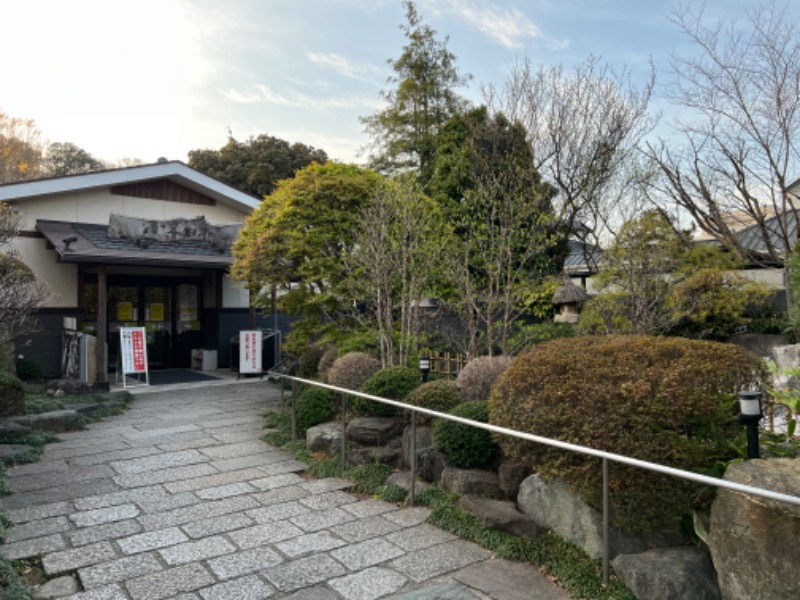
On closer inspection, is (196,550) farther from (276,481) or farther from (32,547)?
(276,481)

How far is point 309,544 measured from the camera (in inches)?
146

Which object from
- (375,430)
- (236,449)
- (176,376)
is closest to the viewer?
(375,430)

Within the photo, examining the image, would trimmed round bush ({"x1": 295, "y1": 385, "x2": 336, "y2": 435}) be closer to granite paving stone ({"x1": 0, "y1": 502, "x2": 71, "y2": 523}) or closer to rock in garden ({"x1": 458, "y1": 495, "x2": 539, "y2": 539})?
granite paving stone ({"x1": 0, "y1": 502, "x2": 71, "y2": 523})

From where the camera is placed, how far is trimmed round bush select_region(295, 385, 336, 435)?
6375mm

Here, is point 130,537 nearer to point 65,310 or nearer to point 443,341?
point 443,341

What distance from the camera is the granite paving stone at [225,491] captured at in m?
4.70

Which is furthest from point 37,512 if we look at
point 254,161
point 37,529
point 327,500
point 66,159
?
point 66,159

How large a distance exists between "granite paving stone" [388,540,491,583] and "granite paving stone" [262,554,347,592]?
0.36m

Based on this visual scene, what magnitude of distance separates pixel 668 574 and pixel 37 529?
4.15 m

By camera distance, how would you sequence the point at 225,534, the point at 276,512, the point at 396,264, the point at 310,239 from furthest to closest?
the point at 310,239 < the point at 396,264 < the point at 276,512 < the point at 225,534

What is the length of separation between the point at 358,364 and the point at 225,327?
7406 mm

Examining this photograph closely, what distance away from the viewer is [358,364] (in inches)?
262

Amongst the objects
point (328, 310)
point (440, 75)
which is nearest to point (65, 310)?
point (328, 310)

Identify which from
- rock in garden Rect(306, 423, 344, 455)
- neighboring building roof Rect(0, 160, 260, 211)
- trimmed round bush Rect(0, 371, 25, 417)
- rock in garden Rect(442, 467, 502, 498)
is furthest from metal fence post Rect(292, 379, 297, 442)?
neighboring building roof Rect(0, 160, 260, 211)
